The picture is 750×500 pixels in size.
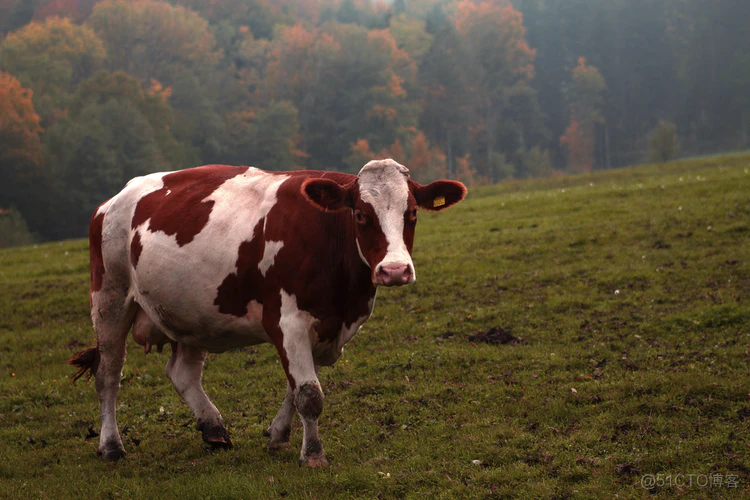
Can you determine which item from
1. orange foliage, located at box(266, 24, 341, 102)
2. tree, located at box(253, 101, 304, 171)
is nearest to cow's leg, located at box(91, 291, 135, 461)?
tree, located at box(253, 101, 304, 171)

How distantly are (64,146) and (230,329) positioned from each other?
6092 centimetres

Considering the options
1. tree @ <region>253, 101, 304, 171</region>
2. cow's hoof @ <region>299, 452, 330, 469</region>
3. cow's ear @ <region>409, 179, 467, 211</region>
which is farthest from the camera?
tree @ <region>253, 101, 304, 171</region>

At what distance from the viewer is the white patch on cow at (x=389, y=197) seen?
6.48m

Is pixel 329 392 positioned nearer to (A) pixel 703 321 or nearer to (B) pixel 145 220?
(B) pixel 145 220

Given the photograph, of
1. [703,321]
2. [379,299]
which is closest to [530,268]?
[379,299]

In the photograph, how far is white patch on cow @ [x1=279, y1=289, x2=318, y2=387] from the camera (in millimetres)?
6941

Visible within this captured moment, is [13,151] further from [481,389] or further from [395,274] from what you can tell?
[395,274]

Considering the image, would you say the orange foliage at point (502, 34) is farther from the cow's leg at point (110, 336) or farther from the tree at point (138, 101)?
the cow's leg at point (110, 336)

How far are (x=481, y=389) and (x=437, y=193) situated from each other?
10.6 feet

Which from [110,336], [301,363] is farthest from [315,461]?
[110,336]

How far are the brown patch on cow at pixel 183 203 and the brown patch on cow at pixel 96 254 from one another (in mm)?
639

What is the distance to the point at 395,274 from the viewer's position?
6102 millimetres

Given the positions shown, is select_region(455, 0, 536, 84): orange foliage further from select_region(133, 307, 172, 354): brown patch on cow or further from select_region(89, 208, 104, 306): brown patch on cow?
select_region(133, 307, 172, 354): brown patch on cow

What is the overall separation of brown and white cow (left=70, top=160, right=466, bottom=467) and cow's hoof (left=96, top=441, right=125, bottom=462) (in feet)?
0.04
